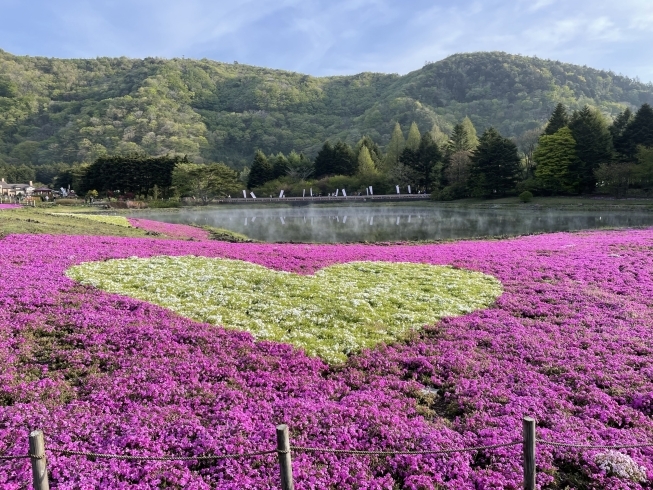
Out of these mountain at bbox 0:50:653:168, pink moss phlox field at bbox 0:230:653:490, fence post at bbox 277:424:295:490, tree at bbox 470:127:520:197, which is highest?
mountain at bbox 0:50:653:168

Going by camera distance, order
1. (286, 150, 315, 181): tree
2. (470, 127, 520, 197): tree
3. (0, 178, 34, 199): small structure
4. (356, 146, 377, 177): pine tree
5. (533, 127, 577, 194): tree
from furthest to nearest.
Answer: (286, 150, 315, 181): tree → (0, 178, 34, 199): small structure → (356, 146, 377, 177): pine tree → (470, 127, 520, 197): tree → (533, 127, 577, 194): tree

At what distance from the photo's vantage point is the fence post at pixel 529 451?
13.9 ft

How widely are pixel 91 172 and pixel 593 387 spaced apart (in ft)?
318

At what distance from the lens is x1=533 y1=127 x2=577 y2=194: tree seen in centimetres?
6369

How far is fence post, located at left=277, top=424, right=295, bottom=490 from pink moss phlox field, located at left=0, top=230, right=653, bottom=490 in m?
0.99

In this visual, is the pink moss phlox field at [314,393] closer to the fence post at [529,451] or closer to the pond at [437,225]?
the fence post at [529,451]

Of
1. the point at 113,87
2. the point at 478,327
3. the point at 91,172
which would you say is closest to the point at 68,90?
the point at 113,87

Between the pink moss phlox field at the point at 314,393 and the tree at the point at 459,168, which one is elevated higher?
the tree at the point at 459,168

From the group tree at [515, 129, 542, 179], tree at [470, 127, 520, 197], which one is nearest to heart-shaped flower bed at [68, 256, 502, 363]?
tree at [470, 127, 520, 197]

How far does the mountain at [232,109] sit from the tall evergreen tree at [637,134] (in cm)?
7949

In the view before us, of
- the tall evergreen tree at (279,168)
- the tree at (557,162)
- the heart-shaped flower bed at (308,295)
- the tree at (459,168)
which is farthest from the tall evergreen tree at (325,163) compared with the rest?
the heart-shaped flower bed at (308,295)

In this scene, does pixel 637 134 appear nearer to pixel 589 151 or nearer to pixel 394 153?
pixel 589 151

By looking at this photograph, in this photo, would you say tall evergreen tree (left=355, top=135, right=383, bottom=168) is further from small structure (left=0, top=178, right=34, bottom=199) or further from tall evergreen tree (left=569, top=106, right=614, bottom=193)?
small structure (left=0, top=178, right=34, bottom=199)

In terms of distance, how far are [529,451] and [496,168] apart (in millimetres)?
70499
